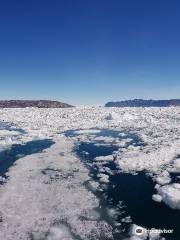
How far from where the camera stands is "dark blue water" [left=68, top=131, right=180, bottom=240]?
622 centimetres

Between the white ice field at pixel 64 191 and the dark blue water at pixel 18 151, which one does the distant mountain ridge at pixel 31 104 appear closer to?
the dark blue water at pixel 18 151

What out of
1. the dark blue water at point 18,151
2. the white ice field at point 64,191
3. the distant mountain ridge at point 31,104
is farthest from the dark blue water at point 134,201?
the distant mountain ridge at point 31,104

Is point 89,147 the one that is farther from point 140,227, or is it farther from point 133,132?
point 140,227

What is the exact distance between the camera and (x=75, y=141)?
15188mm

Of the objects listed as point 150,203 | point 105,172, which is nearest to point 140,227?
point 150,203

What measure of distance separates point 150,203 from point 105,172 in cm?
258

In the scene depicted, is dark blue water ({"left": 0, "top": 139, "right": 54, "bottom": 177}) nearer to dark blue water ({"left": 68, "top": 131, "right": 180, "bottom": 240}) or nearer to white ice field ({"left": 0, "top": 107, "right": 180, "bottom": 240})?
white ice field ({"left": 0, "top": 107, "right": 180, "bottom": 240})

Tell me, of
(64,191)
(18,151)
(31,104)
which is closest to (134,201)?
(64,191)

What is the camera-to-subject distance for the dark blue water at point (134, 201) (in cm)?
622

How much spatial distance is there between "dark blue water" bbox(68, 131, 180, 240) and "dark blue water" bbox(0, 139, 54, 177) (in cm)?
259

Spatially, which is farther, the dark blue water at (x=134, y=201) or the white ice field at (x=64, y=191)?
the dark blue water at (x=134, y=201)

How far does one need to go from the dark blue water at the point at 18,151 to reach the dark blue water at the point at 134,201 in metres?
2.59

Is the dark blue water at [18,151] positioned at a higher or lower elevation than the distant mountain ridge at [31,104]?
lower

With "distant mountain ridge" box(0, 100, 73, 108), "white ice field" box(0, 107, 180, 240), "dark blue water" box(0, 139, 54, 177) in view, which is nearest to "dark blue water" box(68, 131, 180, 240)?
"white ice field" box(0, 107, 180, 240)
